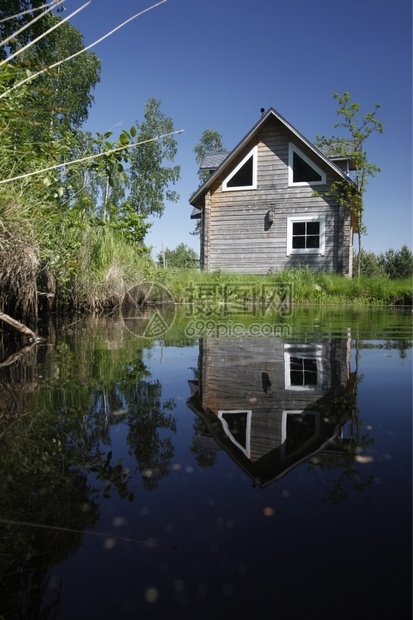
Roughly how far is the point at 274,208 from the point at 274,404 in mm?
13245

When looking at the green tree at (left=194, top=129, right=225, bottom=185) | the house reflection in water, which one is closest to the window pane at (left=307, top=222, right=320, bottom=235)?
the house reflection in water

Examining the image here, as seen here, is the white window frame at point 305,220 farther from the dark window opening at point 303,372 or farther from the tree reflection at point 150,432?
the tree reflection at point 150,432

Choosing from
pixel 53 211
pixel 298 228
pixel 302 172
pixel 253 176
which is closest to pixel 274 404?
pixel 53 211

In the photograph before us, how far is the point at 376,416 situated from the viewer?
5.99 ft

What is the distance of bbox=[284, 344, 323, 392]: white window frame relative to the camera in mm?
2390

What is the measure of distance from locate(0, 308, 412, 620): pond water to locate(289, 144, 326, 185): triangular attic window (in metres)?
12.8

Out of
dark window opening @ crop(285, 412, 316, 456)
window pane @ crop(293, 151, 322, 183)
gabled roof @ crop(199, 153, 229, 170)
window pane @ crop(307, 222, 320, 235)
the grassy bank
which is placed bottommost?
dark window opening @ crop(285, 412, 316, 456)

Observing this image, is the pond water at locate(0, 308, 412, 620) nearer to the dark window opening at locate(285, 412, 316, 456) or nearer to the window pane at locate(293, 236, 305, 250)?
the dark window opening at locate(285, 412, 316, 456)

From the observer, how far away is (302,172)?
46.9 ft

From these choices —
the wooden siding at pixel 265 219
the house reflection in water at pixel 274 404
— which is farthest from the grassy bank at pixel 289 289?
the house reflection in water at pixel 274 404

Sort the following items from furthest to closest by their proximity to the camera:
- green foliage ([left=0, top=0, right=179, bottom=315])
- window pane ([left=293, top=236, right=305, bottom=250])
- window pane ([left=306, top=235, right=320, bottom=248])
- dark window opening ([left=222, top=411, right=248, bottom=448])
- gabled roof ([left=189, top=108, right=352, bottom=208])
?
window pane ([left=293, top=236, right=305, bottom=250]) < window pane ([left=306, top=235, right=320, bottom=248]) < gabled roof ([left=189, top=108, right=352, bottom=208]) < green foliage ([left=0, top=0, right=179, bottom=315]) < dark window opening ([left=222, top=411, right=248, bottom=448])

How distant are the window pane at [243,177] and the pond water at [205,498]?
13345 mm

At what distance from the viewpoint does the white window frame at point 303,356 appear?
2.39 m

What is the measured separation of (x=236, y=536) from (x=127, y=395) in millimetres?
1353
